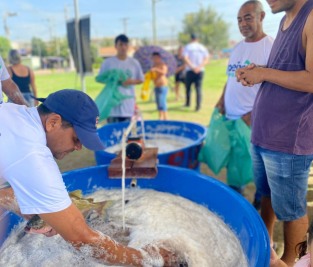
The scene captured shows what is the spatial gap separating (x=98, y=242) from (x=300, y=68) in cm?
114

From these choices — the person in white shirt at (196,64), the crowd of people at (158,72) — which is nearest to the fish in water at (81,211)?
the crowd of people at (158,72)

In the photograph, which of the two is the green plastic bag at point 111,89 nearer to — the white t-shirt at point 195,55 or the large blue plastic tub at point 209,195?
the large blue plastic tub at point 209,195

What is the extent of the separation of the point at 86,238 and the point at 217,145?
1.68 metres

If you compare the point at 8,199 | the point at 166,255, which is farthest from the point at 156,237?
the point at 8,199

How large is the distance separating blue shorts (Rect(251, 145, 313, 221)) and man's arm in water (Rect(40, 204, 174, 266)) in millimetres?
743

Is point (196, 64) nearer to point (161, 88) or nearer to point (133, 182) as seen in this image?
point (161, 88)

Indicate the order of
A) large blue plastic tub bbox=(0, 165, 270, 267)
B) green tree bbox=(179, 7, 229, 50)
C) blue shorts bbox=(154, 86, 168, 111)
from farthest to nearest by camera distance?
green tree bbox=(179, 7, 229, 50)
blue shorts bbox=(154, 86, 168, 111)
large blue plastic tub bbox=(0, 165, 270, 267)

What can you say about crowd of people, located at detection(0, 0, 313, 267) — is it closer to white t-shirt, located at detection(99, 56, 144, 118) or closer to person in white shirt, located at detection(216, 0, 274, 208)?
person in white shirt, located at detection(216, 0, 274, 208)

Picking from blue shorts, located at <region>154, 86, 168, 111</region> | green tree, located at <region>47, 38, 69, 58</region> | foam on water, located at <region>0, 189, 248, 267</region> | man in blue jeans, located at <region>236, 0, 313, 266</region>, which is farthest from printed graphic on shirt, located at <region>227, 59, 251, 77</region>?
green tree, located at <region>47, 38, 69, 58</region>

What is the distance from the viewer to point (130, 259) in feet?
4.18

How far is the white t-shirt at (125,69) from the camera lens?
11.9 ft

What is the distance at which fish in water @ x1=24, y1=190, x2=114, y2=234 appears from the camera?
4.87 feet

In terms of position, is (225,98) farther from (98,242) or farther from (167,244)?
(98,242)

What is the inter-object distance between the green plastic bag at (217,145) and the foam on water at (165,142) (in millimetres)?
791
